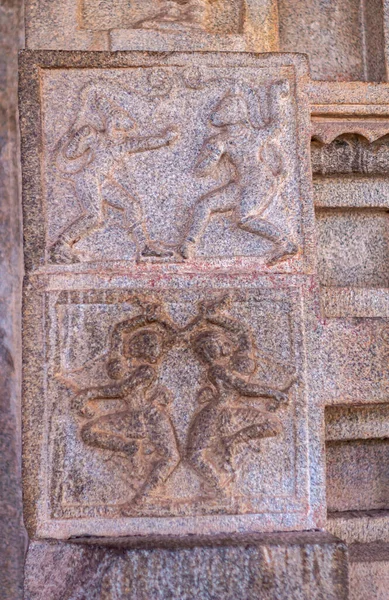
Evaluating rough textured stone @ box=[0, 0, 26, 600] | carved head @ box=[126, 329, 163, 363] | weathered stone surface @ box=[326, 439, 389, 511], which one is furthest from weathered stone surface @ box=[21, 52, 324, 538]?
rough textured stone @ box=[0, 0, 26, 600]

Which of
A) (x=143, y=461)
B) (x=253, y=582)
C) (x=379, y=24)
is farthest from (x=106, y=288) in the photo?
(x=379, y=24)

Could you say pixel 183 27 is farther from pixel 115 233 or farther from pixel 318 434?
pixel 318 434

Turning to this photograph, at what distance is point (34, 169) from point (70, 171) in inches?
4.7

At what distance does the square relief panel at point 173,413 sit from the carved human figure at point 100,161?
0.20 meters

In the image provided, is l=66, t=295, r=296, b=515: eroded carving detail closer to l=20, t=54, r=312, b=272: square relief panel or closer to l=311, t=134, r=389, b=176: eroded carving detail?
l=20, t=54, r=312, b=272: square relief panel

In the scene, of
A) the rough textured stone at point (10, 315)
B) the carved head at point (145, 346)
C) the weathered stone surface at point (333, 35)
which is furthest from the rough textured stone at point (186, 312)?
the rough textured stone at point (10, 315)

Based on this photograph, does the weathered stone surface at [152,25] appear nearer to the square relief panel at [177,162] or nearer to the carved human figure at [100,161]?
the square relief panel at [177,162]

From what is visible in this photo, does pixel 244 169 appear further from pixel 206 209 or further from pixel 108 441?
pixel 108 441

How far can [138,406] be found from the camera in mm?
1969

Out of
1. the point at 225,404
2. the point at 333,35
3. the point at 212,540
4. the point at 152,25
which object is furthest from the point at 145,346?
the point at 333,35

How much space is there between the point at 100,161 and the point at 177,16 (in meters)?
0.73

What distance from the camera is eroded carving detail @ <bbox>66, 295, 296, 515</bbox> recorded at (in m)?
1.94

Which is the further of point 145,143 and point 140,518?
point 145,143

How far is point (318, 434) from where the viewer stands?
202cm
